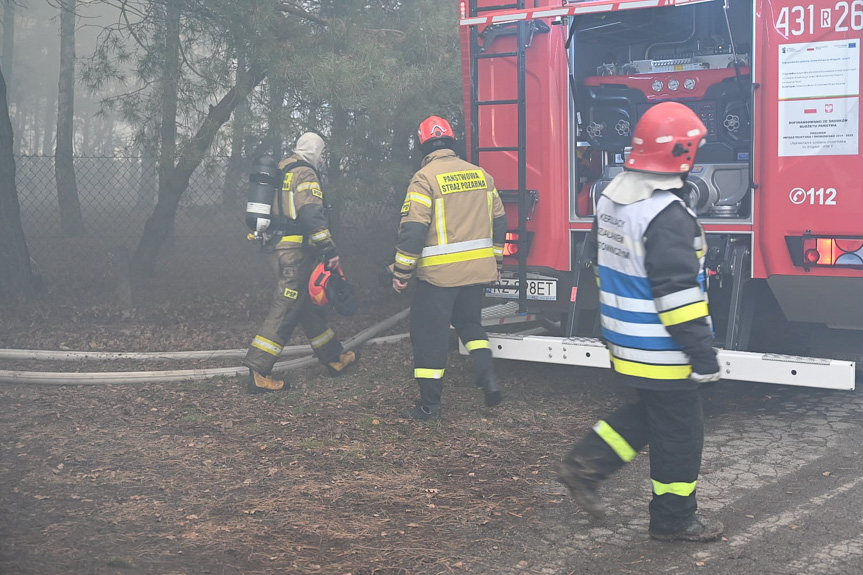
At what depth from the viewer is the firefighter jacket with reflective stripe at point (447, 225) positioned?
5.63 m

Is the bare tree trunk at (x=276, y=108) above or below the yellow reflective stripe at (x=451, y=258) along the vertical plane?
above

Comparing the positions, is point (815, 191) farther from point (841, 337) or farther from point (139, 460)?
point (139, 460)

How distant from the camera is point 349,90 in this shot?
7699 mm

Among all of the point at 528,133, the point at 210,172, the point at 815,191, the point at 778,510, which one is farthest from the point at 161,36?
the point at 778,510

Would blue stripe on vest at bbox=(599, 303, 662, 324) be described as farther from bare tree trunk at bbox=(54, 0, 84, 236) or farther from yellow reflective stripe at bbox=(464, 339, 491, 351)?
bare tree trunk at bbox=(54, 0, 84, 236)

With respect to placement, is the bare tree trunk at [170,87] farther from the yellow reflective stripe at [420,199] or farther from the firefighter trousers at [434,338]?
the firefighter trousers at [434,338]

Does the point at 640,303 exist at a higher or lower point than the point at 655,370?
higher

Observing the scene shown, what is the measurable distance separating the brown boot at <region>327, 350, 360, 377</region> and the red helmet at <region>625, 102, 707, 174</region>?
148 inches

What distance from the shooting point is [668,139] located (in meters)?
3.67

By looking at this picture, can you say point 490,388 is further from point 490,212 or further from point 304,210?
point 304,210

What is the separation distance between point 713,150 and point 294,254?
305cm

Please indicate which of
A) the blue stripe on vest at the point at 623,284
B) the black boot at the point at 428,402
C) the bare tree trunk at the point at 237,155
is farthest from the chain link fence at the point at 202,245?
the blue stripe on vest at the point at 623,284

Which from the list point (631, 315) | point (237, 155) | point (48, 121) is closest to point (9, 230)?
point (237, 155)

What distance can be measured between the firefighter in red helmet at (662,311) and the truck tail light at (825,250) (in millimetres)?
1711
